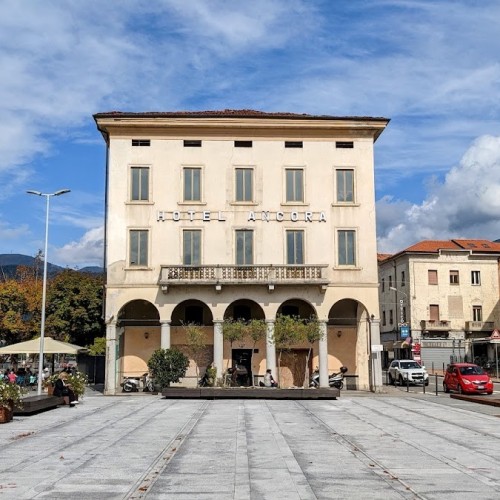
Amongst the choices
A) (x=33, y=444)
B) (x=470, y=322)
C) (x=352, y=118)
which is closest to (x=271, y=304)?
(x=352, y=118)

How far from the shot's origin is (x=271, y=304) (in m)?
39.9

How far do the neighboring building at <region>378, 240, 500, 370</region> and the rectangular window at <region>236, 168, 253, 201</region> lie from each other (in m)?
31.1

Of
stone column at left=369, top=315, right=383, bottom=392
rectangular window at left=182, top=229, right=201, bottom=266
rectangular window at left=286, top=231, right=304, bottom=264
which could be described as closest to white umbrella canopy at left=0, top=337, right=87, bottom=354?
rectangular window at left=182, top=229, right=201, bottom=266

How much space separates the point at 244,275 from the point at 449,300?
115 feet

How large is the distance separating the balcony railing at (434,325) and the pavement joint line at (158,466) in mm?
49277

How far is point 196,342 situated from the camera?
38.2 m

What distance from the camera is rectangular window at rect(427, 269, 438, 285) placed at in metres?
68.9

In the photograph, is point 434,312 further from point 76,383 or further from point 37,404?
point 37,404

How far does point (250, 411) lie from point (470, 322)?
152ft

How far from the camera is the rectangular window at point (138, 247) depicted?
132ft

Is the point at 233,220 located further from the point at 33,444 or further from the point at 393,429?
the point at 33,444

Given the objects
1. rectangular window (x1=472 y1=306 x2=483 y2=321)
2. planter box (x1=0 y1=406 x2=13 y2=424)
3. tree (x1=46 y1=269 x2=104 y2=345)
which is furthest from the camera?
rectangular window (x1=472 y1=306 x2=483 y2=321)

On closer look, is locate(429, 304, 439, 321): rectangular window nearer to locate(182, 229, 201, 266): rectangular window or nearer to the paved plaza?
locate(182, 229, 201, 266): rectangular window

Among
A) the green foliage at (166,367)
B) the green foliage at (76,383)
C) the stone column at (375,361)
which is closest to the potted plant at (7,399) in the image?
the green foliage at (76,383)
